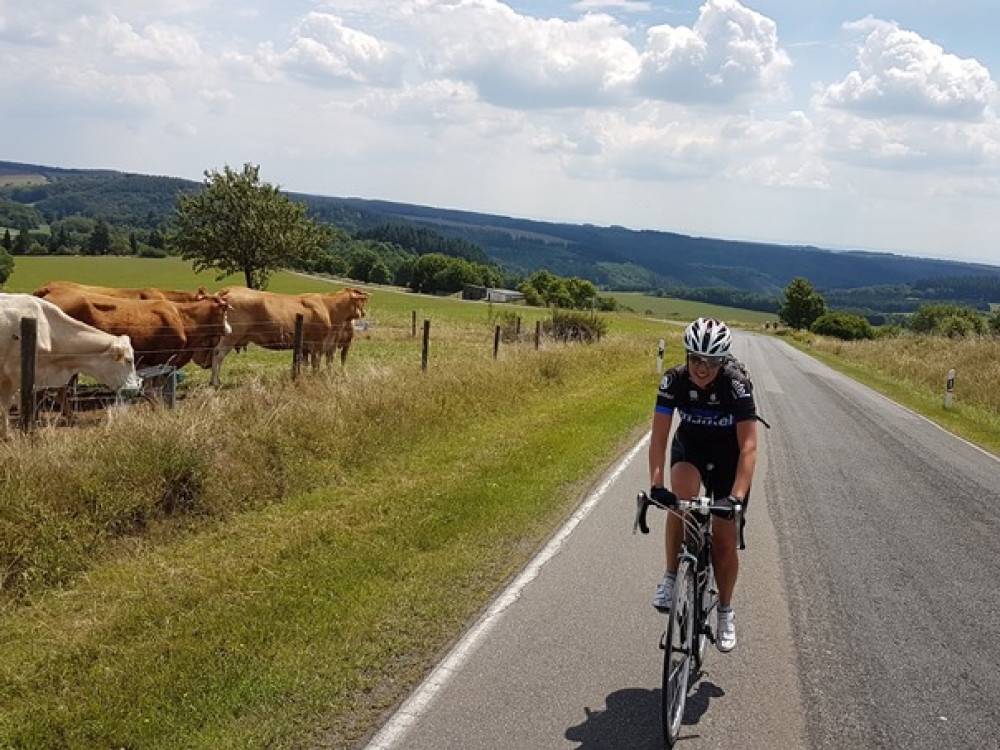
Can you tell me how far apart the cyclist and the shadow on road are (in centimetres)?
43

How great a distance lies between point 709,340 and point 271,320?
16406 millimetres

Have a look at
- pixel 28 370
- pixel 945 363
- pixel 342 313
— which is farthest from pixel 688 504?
pixel 945 363

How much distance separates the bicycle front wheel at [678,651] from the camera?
438 centimetres

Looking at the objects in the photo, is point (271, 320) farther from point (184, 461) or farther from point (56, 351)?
point (184, 461)

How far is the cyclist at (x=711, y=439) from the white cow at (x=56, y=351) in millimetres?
8931

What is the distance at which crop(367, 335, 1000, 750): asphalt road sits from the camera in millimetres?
4613

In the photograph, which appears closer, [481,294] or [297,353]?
[297,353]

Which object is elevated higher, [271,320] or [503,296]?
[271,320]

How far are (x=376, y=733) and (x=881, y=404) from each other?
23171 millimetres

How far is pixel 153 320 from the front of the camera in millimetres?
15375

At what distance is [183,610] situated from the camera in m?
5.87

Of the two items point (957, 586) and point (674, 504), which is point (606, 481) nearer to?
point (957, 586)

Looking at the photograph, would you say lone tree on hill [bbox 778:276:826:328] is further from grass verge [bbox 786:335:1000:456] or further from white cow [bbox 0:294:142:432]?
white cow [bbox 0:294:142:432]

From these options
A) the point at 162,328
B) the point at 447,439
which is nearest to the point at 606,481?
the point at 447,439
